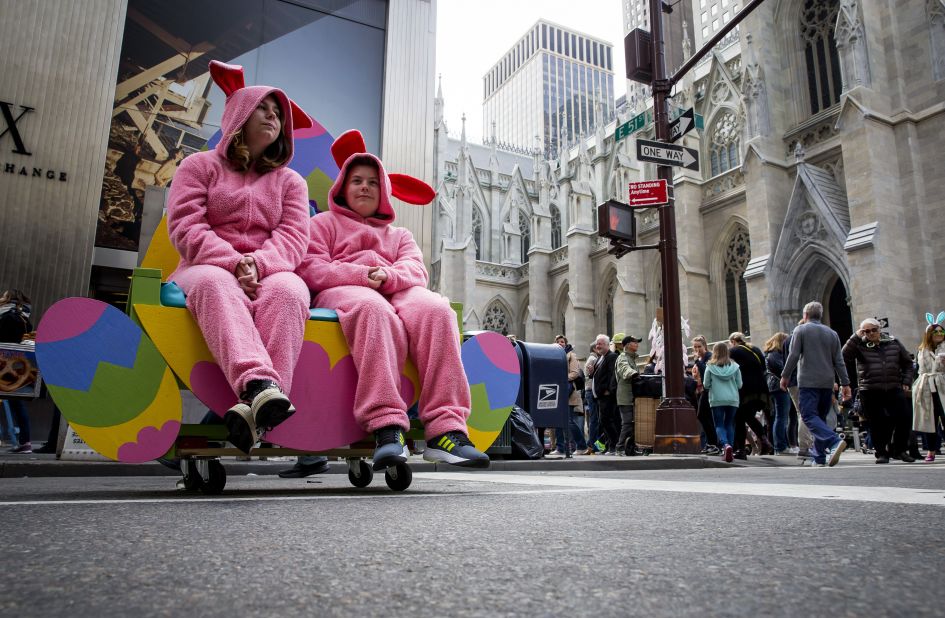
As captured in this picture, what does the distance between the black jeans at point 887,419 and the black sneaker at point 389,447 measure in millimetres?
6526

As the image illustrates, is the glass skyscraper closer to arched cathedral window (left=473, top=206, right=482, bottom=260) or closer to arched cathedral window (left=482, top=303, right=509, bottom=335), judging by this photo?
arched cathedral window (left=473, top=206, right=482, bottom=260)

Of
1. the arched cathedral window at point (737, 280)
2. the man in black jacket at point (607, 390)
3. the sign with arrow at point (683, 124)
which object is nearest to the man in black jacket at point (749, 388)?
the man in black jacket at point (607, 390)

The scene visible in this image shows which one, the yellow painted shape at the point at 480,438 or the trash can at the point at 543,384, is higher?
the trash can at the point at 543,384

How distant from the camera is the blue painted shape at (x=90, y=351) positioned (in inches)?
91.4

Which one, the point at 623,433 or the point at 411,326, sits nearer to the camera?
the point at 411,326

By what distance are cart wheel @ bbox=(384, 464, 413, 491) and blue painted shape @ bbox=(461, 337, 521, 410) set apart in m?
0.59

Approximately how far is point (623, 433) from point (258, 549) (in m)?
8.08

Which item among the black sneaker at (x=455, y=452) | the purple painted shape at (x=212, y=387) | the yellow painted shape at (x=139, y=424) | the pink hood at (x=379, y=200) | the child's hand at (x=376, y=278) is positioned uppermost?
the pink hood at (x=379, y=200)

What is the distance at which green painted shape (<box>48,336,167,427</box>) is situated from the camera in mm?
2338

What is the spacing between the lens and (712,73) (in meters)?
23.8

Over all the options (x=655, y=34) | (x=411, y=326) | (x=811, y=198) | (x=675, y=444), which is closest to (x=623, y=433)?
(x=675, y=444)

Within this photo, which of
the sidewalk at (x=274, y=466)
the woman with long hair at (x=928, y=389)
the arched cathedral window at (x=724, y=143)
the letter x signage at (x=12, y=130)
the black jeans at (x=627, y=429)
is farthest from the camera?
the arched cathedral window at (x=724, y=143)

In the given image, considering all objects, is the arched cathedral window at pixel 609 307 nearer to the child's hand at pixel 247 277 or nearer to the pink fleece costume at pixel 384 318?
the pink fleece costume at pixel 384 318

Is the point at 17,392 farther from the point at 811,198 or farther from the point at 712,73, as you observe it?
the point at 712,73
